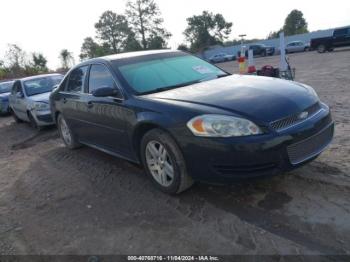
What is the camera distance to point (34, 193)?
4473 millimetres

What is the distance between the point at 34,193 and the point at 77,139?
5.13 feet

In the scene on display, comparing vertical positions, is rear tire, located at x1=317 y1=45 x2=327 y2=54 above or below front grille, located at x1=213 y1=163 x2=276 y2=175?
below

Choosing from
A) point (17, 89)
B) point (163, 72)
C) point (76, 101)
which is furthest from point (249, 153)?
point (17, 89)

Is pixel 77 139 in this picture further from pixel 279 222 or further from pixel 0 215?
pixel 279 222

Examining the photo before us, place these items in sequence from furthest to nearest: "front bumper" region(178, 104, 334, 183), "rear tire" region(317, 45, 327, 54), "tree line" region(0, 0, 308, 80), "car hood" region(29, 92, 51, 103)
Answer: "tree line" region(0, 0, 308, 80)
"rear tire" region(317, 45, 327, 54)
"car hood" region(29, 92, 51, 103)
"front bumper" region(178, 104, 334, 183)

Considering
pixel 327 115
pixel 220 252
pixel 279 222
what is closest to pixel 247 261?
pixel 220 252

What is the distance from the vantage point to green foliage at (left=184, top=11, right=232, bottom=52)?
75.8 meters

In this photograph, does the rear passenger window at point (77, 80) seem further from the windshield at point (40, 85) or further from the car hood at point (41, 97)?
the windshield at point (40, 85)

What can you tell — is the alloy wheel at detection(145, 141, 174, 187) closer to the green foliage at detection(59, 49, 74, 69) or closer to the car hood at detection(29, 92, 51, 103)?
the car hood at detection(29, 92, 51, 103)

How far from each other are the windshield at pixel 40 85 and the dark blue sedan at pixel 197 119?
4.92 m

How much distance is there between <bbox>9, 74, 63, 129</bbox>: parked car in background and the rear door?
3746 millimetres

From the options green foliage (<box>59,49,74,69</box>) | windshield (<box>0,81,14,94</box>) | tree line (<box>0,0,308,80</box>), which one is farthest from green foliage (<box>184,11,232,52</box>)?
windshield (<box>0,81,14,94</box>)

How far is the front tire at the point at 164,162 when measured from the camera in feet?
11.3

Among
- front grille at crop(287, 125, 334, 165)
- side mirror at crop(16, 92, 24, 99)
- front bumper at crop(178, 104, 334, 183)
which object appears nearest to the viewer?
front bumper at crop(178, 104, 334, 183)
